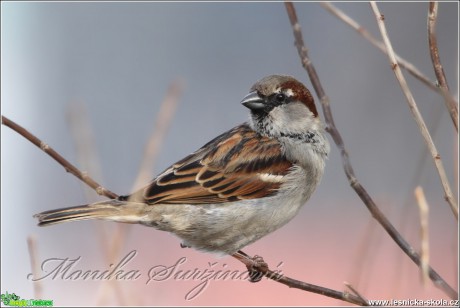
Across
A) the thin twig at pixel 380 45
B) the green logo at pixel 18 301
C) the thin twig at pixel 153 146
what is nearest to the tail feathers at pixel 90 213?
the green logo at pixel 18 301

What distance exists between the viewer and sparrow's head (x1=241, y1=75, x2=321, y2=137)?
2.83m

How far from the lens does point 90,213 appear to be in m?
2.51

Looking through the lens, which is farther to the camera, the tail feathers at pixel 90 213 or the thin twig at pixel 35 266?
the tail feathers at pixel 90 213

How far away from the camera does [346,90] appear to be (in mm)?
6305

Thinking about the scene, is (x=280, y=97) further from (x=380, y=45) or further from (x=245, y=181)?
(x=380, y=45)

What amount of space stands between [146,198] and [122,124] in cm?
342

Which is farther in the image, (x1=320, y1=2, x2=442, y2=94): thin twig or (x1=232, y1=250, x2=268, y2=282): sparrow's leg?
(x1=232, y1=250, x2=268, y2=282): sparrow's leg

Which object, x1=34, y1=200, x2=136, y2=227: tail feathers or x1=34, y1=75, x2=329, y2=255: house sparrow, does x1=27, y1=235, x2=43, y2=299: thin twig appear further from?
x1=34, y1=75, x2=329, y2=255: house sparrow

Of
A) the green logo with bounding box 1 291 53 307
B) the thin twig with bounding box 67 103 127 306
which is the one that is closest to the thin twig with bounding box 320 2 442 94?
the thin twig with bounding box 67 103 127 306

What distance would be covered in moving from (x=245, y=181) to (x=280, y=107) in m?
0.32

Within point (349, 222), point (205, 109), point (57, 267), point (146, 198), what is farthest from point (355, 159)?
point (57, 267)

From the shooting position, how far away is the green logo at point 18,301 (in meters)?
1.95

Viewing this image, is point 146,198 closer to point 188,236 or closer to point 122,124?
point 188,236

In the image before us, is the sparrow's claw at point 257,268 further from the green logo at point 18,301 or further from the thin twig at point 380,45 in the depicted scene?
the thin twig at point 380,45
